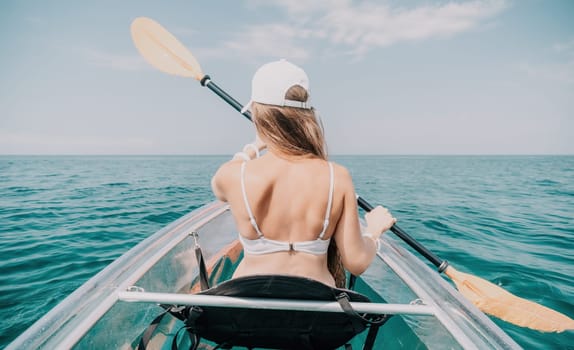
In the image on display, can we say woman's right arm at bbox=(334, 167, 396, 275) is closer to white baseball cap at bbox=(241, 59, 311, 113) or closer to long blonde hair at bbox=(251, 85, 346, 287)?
long blonde hair at bbox=(251, 85, 346, 287)

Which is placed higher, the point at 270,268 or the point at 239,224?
the point at 239,224

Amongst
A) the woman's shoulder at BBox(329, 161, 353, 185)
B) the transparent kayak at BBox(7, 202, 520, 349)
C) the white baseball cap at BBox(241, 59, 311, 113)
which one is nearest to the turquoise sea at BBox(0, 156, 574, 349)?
the transparent kayak at BBox(7, 202, 520, 349)

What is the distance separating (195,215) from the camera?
3.21 m

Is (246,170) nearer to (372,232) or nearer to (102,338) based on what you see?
(372,232)

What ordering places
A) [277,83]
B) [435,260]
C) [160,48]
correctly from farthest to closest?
1. [160,48]
2. [435,260]
3. [277,83]

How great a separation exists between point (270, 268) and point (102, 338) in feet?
3.06

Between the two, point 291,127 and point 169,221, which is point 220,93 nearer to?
point 291,127

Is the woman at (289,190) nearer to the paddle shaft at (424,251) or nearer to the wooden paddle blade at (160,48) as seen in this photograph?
the paddle shaft at (424,251)

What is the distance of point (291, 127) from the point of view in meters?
1.34

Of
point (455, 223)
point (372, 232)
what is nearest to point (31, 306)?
point (372, 232)

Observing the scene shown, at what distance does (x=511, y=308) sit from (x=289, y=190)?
2.24 m

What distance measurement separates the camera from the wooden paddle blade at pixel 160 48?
3.53 m

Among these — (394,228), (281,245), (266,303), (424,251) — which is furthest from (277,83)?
(424,251)

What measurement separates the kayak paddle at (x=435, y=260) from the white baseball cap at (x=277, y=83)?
1.36m
